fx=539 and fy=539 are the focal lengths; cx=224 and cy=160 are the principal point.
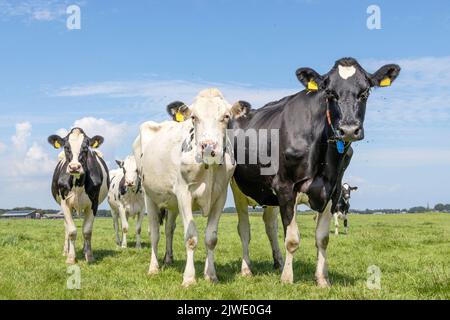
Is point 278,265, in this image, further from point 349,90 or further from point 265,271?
point 349,90

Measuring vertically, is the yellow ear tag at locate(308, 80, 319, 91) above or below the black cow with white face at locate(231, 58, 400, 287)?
above

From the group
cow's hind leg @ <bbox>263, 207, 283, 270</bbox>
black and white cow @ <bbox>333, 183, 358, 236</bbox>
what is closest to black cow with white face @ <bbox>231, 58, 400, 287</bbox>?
cow's hind leg @ <bbox>263, 207, 283, 270</bbox>

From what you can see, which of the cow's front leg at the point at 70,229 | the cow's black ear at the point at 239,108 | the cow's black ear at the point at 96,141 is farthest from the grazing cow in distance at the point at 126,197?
the cow's black ear at the point at 239,108

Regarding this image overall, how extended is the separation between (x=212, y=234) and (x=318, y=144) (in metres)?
2.24

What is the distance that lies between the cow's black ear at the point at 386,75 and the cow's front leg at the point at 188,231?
3.47 meters

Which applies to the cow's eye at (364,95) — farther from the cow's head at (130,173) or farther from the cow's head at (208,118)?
the cow's head at (130,173)

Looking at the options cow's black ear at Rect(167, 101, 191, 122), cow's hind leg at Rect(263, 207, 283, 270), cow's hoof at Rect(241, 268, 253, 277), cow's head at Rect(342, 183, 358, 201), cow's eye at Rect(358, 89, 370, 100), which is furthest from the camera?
cow's head at Rect(342, 183, 358, 201)

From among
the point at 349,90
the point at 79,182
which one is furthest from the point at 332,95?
the point at 79,182

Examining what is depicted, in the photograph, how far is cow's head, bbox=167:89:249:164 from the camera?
8.02 metres

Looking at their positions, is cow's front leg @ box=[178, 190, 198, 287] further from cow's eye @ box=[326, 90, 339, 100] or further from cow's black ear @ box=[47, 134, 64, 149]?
cow's black ear @ box=[47, 134, 64, 149]

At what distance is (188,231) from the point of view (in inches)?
341

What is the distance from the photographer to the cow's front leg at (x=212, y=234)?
8.79m
